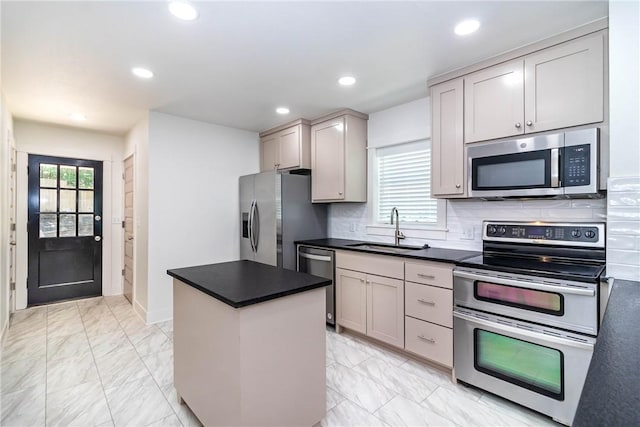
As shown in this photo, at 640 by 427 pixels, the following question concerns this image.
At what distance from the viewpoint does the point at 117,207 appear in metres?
4.74

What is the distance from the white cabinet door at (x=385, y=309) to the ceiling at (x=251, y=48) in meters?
1.82

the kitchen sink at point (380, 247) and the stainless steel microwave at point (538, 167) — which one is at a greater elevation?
the stainless steel microwave at point (538, 167)

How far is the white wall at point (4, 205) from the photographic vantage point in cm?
309

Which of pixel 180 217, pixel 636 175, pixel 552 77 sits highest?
pixel 552 77

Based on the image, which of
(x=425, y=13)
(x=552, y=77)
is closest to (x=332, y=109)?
(x=425, y=13)

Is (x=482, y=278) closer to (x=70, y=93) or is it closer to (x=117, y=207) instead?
(x=70, y=93)

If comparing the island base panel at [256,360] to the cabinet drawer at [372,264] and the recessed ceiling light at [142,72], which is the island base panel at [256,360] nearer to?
the cabinet drawer at [372,264]

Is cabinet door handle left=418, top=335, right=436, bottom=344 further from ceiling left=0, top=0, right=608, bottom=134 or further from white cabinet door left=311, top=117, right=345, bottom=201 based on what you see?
ceiling left=0, top=0, right=608, bottom=134

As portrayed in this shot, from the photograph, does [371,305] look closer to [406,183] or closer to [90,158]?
[406,183]

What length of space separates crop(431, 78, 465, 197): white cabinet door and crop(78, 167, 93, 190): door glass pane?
186 inches

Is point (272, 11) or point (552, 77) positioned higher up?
point (272, 11)

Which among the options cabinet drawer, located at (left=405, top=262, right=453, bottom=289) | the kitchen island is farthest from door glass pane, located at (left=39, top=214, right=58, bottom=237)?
cabinet drawer, located at (left=405, top=262, right=453, bottom=289)

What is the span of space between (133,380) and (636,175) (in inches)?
141

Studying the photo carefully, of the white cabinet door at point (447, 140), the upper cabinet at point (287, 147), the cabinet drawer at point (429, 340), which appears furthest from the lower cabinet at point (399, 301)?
the upper cabinet at point (287, 147)
